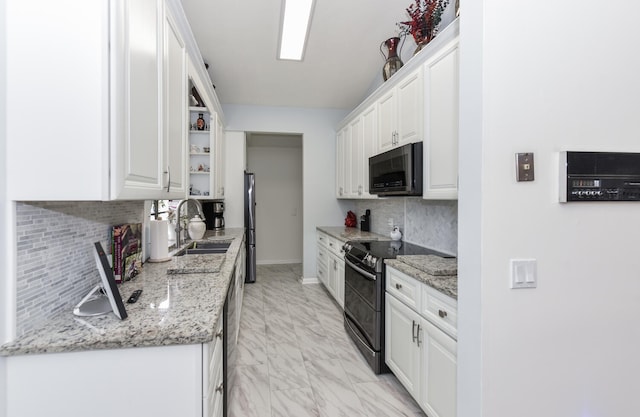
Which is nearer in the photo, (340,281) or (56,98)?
(56,98)

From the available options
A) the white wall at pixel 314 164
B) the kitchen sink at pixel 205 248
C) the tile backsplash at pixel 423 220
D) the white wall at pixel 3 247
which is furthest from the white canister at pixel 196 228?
the white wall at pixel 3 247

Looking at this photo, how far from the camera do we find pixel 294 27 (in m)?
3.13

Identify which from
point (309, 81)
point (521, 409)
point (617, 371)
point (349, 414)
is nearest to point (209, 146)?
point (309, 81)

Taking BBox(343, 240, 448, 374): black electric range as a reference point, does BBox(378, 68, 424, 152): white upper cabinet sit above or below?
above

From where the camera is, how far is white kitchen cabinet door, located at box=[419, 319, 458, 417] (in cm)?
154

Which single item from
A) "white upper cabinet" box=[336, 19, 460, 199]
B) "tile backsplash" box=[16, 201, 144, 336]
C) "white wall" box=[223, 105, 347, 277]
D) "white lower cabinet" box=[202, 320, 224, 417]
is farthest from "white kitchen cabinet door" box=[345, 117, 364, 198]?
"tile backsplash" box=[16, 201, 144, 336]

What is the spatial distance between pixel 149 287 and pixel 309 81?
10.9 feet

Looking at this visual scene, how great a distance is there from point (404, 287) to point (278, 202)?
4.51 meters

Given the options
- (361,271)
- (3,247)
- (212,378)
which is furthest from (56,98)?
(361,271)

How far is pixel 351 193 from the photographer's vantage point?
160 inches

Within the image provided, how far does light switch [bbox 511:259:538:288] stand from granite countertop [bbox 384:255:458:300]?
29 centimetres

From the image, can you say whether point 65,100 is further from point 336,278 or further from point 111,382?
point 336,278

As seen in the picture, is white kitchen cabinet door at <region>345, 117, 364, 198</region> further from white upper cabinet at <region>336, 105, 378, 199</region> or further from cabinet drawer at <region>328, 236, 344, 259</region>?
cabinet drawer at <region>328, 236, 344, 259</region>

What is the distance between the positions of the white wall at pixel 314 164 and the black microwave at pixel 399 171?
1.82 metres
